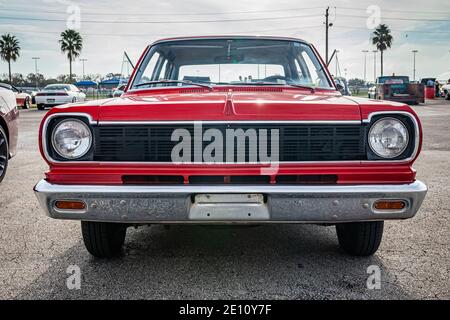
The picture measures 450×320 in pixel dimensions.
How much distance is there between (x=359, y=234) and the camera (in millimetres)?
2938

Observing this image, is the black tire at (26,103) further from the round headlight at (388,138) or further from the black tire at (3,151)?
the round headlight at (388,138)

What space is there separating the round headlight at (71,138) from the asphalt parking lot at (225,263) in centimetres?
81

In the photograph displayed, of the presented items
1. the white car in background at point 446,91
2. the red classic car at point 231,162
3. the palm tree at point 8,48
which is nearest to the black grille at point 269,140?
the red classic car at point 231,162

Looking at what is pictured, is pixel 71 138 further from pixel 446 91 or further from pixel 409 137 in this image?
pixel 446 91

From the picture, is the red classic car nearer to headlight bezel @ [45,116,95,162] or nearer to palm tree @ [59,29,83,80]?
headlight bezel @ [45,116,95,162]

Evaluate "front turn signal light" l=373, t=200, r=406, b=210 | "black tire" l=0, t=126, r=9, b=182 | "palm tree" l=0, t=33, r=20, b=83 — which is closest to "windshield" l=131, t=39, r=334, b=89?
"front turn signal light" l=373, t=200, r=406, b=210

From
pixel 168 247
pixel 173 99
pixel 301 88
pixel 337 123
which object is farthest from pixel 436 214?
pixel 173 99

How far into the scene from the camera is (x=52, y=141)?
2.56m

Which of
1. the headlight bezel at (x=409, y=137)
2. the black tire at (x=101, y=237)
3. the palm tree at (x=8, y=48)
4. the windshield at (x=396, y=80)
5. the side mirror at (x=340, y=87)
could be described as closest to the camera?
the headlight bezel at (x=409, y=137)

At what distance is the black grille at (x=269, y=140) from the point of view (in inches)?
96.5

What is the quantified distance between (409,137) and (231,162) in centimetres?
106

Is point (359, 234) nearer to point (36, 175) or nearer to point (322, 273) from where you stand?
point (322, 273)

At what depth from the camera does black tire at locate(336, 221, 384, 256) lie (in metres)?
2.90
